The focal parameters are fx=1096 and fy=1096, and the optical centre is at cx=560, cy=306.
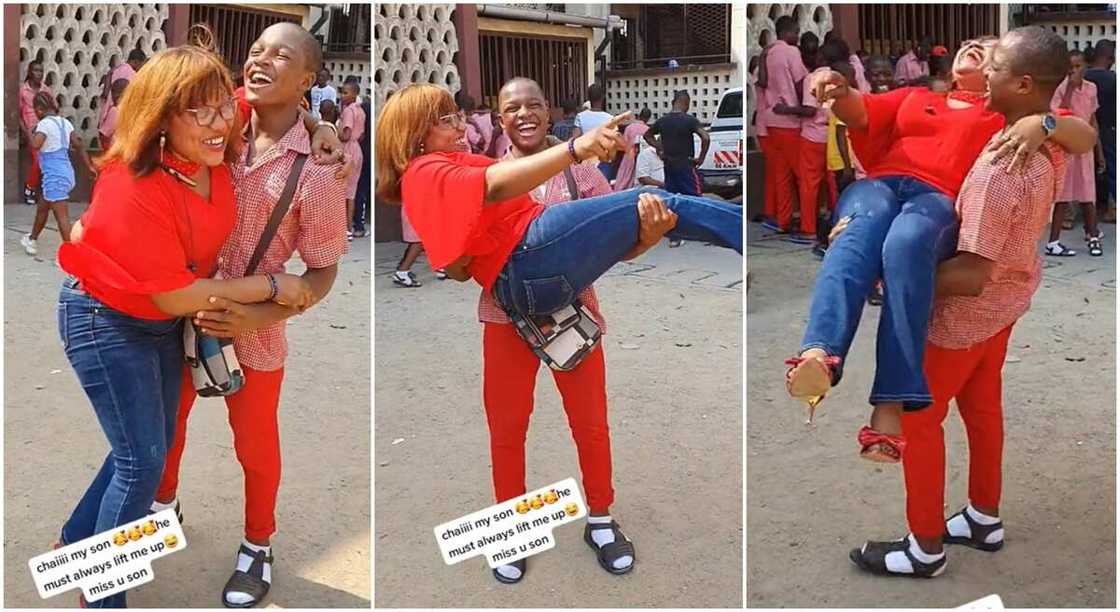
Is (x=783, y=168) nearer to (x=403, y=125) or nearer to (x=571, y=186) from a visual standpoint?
(x=571, y=186)

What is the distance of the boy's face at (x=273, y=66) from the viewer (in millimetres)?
2396

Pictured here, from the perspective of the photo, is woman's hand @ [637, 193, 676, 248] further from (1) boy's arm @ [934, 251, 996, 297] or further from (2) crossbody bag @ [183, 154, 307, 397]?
(2) crossbody bag @ [183, 154, 307, 397]

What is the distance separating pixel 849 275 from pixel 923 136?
1.52 feet

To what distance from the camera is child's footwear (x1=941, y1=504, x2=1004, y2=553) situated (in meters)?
2.81

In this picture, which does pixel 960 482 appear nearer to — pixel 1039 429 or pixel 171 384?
pixel 1039 429

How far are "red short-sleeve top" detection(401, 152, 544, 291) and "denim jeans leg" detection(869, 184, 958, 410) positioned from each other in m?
0.78

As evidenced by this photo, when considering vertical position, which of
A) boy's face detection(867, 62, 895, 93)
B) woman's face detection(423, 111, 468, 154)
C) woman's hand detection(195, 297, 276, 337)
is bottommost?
woman's hand detection(195, 297, 276, 337)

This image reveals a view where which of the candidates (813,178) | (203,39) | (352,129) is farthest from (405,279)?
(813,178)

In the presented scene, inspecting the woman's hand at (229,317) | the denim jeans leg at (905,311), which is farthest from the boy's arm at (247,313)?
the denim jeans leg at (905,311)

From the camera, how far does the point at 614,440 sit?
3.34 m

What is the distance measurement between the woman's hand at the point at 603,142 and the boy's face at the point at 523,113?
0.49 meters

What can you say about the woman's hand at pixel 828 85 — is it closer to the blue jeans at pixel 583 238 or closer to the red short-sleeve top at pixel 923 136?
the red short-sleeve top at pixel 923 136

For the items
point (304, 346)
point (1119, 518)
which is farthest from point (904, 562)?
point (304, 346)

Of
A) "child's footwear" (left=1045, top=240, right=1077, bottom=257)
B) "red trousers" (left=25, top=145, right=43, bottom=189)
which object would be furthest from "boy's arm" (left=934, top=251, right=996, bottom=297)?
"red trousers" (left=25, top=145, right=43, bottom=189)
